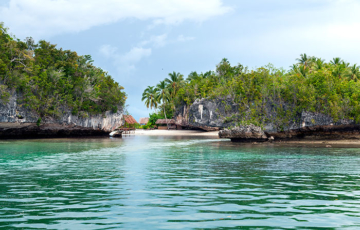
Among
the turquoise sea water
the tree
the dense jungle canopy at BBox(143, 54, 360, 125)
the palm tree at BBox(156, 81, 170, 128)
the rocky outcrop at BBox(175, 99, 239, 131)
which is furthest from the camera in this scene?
the palm tree at BBox(156, 81, 170, 128)

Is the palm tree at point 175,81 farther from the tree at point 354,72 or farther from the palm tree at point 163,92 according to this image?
the tree at point 354,72

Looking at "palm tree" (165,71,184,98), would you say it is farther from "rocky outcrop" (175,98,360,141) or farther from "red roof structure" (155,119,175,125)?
"rocky outcrop" (175,98,360,141)

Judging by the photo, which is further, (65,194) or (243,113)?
(243,113)

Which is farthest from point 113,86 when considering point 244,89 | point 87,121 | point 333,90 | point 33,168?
point 33,168

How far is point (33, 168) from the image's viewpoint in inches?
668

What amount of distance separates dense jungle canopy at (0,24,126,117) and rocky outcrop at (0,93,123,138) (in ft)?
3.04

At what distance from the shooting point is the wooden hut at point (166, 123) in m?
89.2

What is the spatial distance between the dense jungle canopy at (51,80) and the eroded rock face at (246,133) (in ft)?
72.9

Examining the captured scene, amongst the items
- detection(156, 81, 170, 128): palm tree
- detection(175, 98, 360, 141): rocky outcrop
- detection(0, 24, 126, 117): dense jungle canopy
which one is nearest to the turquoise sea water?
detection(175, 98, 360, 141): rocky outcrop

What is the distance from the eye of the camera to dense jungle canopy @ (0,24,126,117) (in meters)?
42.2

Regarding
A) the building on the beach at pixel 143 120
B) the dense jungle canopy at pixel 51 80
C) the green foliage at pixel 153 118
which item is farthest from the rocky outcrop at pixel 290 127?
the building on the beach at pixel 143 120

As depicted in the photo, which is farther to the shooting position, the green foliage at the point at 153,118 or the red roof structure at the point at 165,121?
the green foliage at the point at 153,118

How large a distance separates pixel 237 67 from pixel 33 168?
6196 centimetres

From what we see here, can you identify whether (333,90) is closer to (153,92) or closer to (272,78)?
(272,78)
